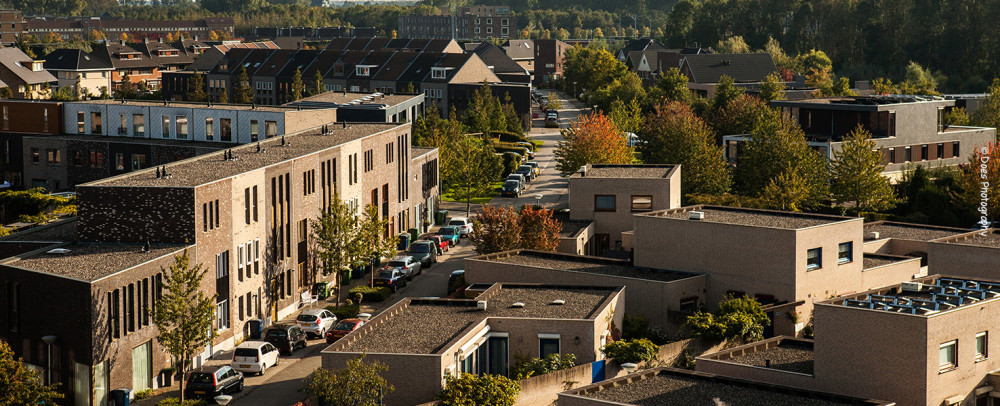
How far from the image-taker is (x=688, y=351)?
43.4 m

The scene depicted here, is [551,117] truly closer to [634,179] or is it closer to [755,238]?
[634,179]

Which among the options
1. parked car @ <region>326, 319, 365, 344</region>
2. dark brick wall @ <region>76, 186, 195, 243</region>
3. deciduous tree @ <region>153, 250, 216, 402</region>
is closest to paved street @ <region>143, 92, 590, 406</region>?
parked car @ <region>326, 319, 365, 344</region>

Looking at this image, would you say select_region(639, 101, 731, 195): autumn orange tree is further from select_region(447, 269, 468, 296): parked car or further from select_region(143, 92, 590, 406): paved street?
select_region(447, 269, 468, 296): parked car

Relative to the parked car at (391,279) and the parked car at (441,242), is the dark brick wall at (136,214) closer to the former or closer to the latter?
the parked car at (391,279)

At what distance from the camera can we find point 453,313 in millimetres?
42406

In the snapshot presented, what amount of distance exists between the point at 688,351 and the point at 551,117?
98494 millimetres

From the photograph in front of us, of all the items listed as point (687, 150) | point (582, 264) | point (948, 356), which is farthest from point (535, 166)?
point (948, 356)

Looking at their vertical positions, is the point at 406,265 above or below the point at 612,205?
below

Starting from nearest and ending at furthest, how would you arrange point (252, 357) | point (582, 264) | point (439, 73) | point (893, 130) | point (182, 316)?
point (182, 316), point (252, 357), point (582, 264), point (893, 130), point (439, 73)

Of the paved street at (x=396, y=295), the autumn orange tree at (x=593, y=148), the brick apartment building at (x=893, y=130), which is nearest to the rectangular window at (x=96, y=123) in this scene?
the paved street at (x=396, y=295)

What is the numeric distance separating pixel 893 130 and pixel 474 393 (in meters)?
55.1

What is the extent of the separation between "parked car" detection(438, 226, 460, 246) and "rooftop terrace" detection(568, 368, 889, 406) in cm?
3909

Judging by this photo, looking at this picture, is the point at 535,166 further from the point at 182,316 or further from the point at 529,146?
the point at 182,316

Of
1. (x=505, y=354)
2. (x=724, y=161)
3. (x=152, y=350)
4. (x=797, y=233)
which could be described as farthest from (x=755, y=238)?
(x=724, y=161)
